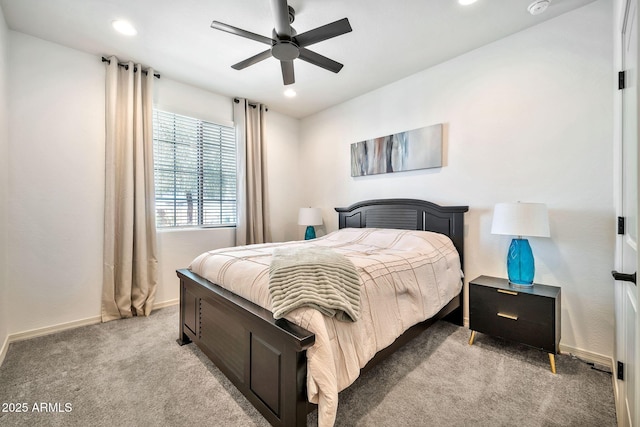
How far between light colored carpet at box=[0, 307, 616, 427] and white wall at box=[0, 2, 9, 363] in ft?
Result: 0.87

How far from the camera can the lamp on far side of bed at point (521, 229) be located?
2004 mm

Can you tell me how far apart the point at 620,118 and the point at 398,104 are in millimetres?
2010

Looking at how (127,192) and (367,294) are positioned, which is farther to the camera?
(127,192)

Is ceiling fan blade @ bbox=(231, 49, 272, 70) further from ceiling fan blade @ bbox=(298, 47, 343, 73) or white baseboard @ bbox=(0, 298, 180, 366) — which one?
white baseboard @ bbox=(0, 298, 180, 366)

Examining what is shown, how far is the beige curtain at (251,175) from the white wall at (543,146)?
80.0 inches

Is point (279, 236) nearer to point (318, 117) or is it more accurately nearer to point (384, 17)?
point (318, 117)

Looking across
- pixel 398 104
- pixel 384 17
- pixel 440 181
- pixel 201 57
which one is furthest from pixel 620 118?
pixel 201 57

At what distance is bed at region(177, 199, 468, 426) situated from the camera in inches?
46.8

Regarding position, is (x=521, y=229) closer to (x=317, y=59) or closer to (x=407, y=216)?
(x=407, y=216)

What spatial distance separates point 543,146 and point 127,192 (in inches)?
155

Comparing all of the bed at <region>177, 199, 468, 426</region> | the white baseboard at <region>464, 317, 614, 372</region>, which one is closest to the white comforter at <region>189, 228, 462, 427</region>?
the bed at <region>177, 199, 468, 426</region>

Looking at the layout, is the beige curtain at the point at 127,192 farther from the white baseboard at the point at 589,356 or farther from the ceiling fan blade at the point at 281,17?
the white baseboard at the point at 589,356

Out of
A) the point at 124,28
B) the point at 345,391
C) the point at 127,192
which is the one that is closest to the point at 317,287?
the point at 345,391

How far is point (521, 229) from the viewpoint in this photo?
6.65 ft
